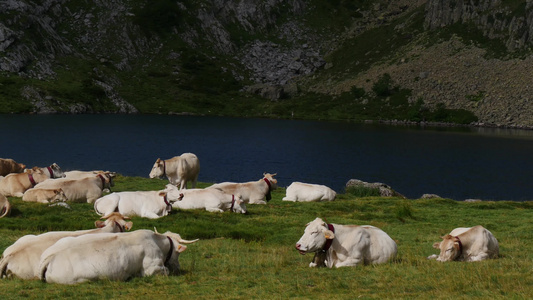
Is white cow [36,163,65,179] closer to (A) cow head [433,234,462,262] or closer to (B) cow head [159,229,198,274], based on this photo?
(B) cow head [159,229,198,274]

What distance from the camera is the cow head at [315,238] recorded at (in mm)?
14883

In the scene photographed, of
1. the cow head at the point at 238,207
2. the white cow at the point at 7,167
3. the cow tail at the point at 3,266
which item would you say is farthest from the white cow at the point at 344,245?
the white cow at the point at 7,167

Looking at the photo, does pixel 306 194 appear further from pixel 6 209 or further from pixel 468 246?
pixel 6 209

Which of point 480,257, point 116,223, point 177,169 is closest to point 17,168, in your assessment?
point 177,169

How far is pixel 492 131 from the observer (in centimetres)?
14300

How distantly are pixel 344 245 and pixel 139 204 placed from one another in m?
10.5

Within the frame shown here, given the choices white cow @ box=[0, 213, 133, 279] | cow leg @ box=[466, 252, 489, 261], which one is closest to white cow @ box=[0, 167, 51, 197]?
white cow @ box=[0, 213, 133, 279]

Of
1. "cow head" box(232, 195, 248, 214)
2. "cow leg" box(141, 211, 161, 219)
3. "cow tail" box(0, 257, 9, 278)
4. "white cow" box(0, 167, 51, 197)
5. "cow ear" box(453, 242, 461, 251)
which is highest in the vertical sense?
"cow ear" box(453, 242, 461, 251)

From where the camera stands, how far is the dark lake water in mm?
66750

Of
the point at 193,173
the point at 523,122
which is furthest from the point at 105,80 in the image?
the point at 193,173

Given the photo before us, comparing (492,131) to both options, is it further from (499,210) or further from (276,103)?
(499,210)

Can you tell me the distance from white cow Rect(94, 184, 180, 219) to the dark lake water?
37.2m

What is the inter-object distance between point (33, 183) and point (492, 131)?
5340 inches

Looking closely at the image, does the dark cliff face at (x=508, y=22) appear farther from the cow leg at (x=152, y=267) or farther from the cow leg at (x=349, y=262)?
the cow leg at (x=152, y=267)
